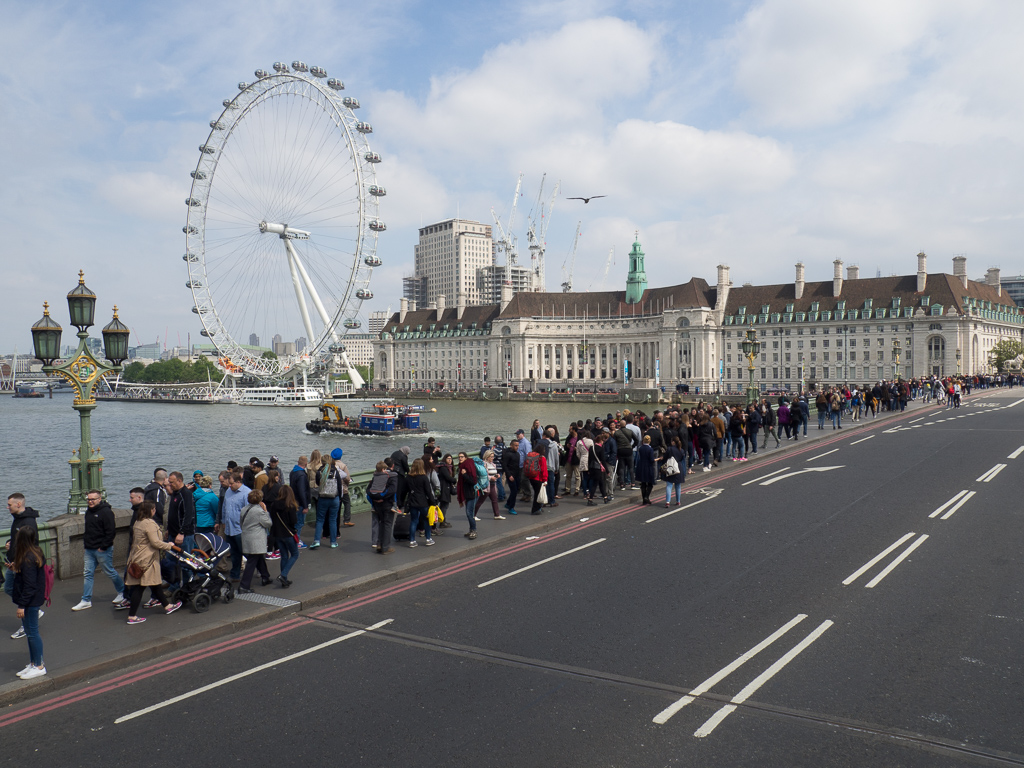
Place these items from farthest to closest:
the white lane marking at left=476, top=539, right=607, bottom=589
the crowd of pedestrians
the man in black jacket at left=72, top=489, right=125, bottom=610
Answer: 1. the white lane marking at left=476, top=539, right=607, bottom=589
2. the man in black jacket at left=72, top=489, right=125, bottom=610
3. the crowd of pedestrians

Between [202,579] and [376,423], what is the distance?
6707cm

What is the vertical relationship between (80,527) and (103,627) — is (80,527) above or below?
above

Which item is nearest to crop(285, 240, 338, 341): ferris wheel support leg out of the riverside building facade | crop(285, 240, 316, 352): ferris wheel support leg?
crop(285, 240, 316, 352): ferris wheel support leg

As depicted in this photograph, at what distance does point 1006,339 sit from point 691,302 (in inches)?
2281

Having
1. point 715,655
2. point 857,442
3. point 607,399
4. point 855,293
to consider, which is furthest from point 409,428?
point 855,293

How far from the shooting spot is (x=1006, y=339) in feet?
452

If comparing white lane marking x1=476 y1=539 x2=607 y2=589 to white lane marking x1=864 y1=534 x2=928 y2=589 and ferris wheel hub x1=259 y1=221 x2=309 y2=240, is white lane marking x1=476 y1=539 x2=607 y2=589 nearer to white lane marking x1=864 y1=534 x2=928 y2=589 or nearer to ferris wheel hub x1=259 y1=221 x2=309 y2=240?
white lane marking x1=864 y1=534 x2=928 y2=589

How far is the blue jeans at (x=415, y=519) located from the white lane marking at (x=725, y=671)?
724 cm

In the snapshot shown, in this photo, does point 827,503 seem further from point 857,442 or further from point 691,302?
point 691,302

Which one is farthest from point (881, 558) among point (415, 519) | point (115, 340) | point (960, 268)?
point (960, 268)

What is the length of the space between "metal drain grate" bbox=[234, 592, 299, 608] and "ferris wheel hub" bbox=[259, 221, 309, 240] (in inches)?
3165

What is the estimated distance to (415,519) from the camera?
50.7 feet

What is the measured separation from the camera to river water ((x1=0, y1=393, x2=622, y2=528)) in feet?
146

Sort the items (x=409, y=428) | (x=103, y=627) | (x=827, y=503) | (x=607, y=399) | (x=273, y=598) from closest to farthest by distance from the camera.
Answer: (x=103, y=627), (x=273, y=598), (x=827, y=503), (x=409, y=428), (x=607, y=399)
